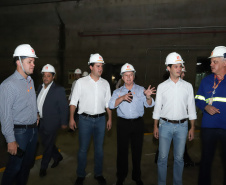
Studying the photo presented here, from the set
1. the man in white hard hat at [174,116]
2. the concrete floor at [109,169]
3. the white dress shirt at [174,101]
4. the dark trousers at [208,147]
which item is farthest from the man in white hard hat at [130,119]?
the dark trousers at [208,147]

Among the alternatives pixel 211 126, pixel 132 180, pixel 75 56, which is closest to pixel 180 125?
pixel 211 126

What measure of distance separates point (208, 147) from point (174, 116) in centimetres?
67

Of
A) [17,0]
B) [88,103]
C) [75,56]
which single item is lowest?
[88,103]

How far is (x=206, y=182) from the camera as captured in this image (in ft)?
9.84

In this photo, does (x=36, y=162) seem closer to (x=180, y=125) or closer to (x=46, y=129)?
(x=46, y=129)

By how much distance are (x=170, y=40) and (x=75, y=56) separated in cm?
590

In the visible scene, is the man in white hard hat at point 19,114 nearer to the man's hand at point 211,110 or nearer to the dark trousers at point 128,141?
the dark trousers at point 128,141

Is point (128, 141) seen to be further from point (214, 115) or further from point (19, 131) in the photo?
point (19, 131)

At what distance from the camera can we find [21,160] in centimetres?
263

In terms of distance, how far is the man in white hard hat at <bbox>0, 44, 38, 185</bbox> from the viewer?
7.88 ft

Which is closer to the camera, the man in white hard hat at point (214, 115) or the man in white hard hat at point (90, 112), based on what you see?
the man in white hard hat at point (214, 115)

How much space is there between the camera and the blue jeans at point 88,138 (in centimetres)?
346

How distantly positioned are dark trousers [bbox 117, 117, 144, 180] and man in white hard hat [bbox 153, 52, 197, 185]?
0.35 metres

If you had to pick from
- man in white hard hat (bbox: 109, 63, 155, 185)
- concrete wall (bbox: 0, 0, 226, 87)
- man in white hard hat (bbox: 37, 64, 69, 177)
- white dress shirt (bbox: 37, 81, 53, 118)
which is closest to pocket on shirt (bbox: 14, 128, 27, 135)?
man in white hard hat (bbox: 37, 64, 69, 177)
